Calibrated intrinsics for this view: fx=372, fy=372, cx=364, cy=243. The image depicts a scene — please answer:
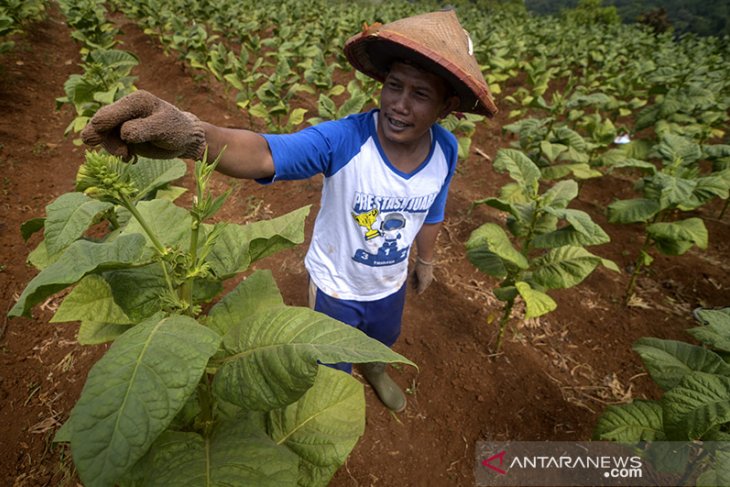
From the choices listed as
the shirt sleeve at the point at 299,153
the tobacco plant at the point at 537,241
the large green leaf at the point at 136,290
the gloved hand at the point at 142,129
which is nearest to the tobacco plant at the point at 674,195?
the tobacco plant at the point at 537,241

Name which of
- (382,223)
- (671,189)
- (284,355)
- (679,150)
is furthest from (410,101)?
(679,150)

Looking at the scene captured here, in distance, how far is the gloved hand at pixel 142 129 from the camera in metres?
0.88

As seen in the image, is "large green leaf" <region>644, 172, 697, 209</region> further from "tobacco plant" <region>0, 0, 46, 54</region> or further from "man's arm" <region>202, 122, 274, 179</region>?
"tobacco plant" <region>0, 0, 46, 54</region>

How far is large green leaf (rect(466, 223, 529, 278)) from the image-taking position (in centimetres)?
209

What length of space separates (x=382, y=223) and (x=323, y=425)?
0.96 m

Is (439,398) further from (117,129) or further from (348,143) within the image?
(117,129)

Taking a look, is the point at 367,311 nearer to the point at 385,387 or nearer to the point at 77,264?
the point at 385,387

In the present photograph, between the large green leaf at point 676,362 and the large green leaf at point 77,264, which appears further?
the large green leaf at point 676,362

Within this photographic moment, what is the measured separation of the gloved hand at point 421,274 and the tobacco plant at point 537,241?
1.00 feet

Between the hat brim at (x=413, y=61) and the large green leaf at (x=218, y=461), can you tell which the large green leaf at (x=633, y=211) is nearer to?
the hat brim at (x=413, y=61)

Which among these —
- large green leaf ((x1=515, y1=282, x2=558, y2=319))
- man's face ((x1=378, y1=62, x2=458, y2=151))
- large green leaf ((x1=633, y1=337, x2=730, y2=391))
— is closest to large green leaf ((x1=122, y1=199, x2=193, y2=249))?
man's face ((x1=378, y1=62, x2=458, y2=151))

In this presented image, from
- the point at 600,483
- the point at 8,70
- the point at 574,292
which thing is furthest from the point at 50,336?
the point at 8,70

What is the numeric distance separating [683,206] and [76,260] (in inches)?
157

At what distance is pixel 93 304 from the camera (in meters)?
1.21
